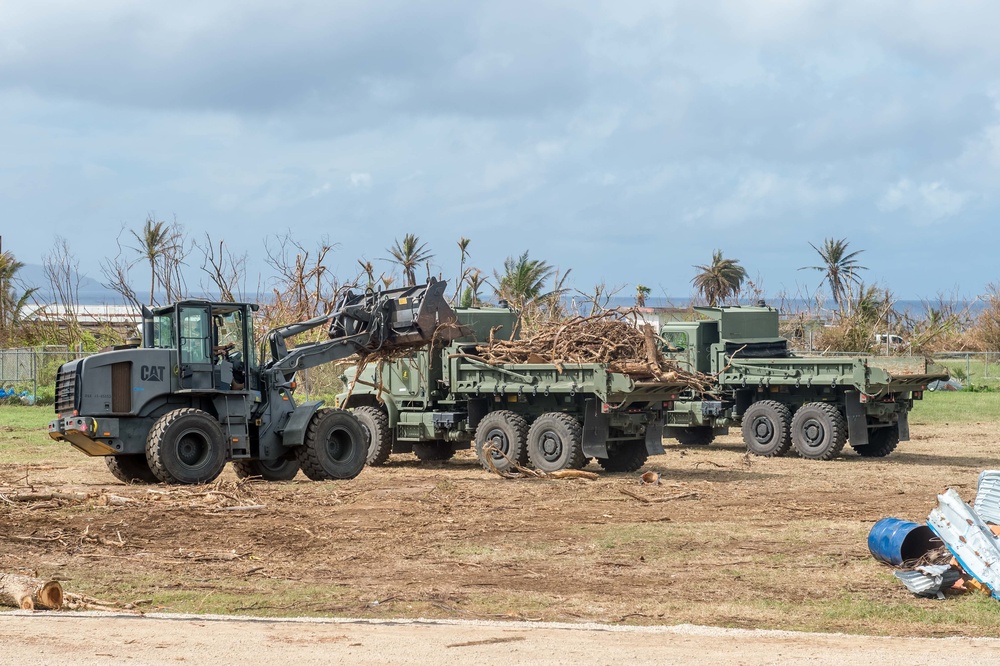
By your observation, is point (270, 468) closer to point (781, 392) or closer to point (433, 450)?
point (433, 450)

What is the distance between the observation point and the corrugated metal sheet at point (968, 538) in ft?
30.8

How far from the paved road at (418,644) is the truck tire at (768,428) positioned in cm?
1401

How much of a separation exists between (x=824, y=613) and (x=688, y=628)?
120 centimetres

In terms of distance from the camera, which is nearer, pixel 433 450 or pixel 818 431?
pixel 433 450

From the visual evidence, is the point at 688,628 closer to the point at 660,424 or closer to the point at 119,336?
the point at 660,424

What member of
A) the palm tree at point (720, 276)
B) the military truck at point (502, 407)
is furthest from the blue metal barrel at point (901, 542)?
the palm tree at point (720, 276)

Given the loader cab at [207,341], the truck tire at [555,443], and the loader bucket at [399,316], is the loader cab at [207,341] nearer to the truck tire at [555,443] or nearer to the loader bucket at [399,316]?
the loader bucket at [399,316]

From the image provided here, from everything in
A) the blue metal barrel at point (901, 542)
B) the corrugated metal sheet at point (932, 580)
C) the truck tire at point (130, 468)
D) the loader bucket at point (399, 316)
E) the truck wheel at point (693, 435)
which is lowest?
the corrugated metal sheet at point (932, 580)

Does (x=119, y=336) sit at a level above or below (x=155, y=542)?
above

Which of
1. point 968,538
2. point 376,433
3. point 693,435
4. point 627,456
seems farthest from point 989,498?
point 693,435

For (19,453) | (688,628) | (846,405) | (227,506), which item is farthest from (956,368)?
(688,628)

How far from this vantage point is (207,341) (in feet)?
55.2

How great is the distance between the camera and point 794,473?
19.0 m

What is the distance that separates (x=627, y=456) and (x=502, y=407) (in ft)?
6.51
